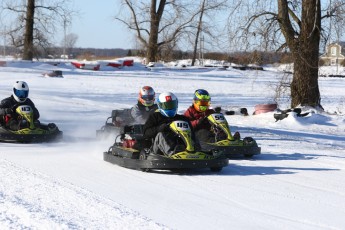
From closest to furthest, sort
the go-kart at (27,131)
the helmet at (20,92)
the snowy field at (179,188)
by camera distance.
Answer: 1. the snowy field at (179,188)
2. the go-kart at (27,131)
3. the helmet at (20,92)

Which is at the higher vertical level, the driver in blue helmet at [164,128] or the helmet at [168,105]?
the helmet at [168,105]

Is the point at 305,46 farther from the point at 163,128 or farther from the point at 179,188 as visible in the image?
the point at 179,188

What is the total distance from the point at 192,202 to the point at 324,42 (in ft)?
40.0

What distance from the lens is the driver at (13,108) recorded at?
12055 mm

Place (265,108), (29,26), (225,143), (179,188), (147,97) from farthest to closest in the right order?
1. (29,26)
2. (265,108)
3. (147,97)
4. (225,143)
5. (179,188)

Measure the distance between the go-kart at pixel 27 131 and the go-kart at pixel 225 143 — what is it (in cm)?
339

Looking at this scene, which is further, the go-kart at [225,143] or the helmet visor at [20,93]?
the helmet visor at [20,93]

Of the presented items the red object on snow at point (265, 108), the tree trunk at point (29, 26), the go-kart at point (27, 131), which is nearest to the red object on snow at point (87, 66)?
the tree trunk at point (29, 26)

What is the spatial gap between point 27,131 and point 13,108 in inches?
26.7

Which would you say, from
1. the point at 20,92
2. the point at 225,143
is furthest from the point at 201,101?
the point at 20,92

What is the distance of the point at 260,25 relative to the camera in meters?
17.9

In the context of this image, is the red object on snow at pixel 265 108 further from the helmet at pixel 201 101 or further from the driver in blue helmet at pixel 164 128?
the driver in blue helmet at pixel 164 128

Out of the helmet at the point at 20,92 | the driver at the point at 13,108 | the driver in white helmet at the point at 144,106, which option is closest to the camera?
the driver at the point at 13,108

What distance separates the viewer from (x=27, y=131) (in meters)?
12.0
